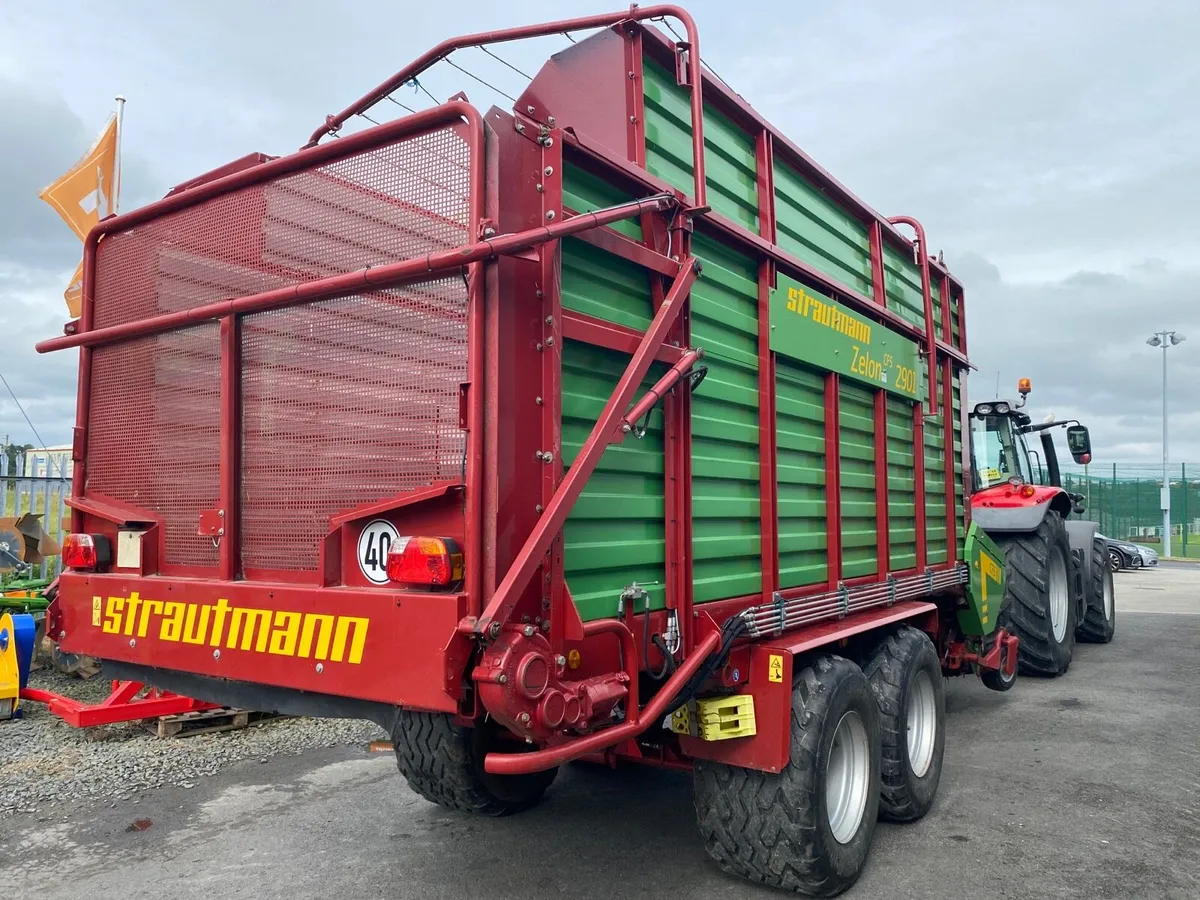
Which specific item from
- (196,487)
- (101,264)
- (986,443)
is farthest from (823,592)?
(986,443)

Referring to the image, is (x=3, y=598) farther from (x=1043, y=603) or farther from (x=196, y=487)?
(x=1043, y=603)

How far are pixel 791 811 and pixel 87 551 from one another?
2822 mm

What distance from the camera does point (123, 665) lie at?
11.1ft

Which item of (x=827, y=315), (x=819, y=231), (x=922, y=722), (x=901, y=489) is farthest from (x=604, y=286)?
(x=922, y=722)

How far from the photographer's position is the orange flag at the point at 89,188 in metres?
7.60

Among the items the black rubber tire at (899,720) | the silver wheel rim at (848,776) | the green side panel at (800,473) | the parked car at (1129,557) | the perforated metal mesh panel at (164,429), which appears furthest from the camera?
the parked car at (1129,557)

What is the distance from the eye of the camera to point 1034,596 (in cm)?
773

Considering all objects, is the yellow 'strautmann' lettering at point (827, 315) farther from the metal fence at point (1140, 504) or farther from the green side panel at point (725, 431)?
the metal fence at point (1140, 504)

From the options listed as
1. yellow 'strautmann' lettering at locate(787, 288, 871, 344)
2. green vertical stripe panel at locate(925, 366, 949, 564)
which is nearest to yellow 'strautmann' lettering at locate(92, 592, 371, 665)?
yellow 'strautmann' lettering at locate(787, 288, 871, 344)

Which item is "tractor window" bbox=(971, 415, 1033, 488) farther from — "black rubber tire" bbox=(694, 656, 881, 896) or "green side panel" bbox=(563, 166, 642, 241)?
"green side panel" bbox=(563, 166, 642, 241)

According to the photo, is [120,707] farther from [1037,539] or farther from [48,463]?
[1037,539]

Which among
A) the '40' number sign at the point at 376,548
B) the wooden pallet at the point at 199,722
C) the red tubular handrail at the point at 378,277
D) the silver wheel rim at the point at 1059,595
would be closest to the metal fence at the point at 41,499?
the wooden pallet at the point at 199,722

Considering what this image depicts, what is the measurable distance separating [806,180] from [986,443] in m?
5.67

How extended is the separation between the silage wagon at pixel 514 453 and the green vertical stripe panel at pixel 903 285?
1047 mm
